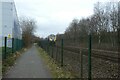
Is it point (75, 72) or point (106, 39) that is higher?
point (106, 39)

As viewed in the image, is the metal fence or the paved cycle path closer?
the metal fence

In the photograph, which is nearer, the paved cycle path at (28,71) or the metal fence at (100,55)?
the metal fence at (100,55)

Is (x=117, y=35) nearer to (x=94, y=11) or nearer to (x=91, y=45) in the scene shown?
(x=91, y=45)

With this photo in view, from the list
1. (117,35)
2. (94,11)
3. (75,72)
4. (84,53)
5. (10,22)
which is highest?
(94,11)

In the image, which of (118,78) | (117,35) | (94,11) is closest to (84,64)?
(118,78)

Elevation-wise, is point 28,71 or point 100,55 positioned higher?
point 100,55

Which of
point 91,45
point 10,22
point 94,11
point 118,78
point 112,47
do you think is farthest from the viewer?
point 94,11

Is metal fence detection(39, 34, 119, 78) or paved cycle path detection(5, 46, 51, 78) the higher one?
metal fence detection(39, 34, 119, 78)

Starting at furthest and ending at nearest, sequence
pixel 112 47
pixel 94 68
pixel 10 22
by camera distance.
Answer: pixel 10 22
pixel 94 68
pixel 112 47

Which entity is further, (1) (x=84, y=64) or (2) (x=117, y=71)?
(1) (x=84, y=64)

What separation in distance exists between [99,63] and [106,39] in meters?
2.65

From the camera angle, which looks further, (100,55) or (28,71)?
(28,71)

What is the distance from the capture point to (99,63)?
29.5ft

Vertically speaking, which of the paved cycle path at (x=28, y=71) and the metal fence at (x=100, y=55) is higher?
the metal fence at (x=100, y=55)
